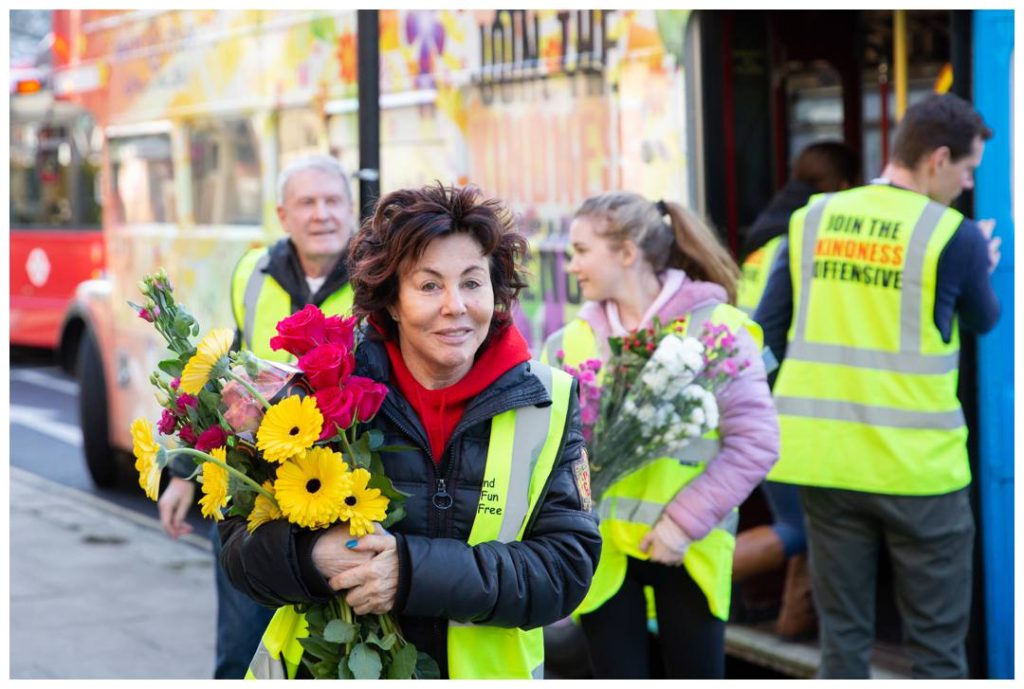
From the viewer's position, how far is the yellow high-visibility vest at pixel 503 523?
2594 mm

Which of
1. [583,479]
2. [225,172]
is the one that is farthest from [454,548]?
[225,172]

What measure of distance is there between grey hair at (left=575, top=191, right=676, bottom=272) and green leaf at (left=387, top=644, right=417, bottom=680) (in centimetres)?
172

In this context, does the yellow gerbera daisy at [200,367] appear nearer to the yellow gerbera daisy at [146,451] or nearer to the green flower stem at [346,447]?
the yellow gerbera daisy at [146,451]

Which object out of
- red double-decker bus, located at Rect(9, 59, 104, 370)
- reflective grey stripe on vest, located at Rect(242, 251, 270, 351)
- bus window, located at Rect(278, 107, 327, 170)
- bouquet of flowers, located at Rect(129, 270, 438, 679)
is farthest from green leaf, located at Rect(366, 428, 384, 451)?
red double-decker bus, located at Rect(9, 59, 104, 370)

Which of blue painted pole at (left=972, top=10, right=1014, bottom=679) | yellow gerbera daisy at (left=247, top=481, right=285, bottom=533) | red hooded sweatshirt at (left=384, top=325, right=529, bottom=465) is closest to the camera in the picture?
yellow gerbera daisy at (left=247, top=481, right=285, bottom=533)

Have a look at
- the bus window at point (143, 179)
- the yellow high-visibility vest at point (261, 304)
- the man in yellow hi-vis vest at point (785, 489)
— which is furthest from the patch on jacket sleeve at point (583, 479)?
the bus window at point (143, 179)

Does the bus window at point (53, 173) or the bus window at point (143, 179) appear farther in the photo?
the bus window at point (53, 173)

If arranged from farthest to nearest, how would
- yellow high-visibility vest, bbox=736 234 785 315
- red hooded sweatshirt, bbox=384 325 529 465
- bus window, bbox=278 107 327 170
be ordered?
1. bus window, bbox=278 107 327 170
2. yellow high-visibility vest, bbox=736 234 785 315
3. red hooded sweatshirt, bbox=384 325 529 465

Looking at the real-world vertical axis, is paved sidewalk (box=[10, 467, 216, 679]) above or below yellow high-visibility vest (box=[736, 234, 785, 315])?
below

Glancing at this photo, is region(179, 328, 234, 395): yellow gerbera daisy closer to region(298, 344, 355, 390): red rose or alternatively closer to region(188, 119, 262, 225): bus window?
region(298, 344, 355, 390): red rose

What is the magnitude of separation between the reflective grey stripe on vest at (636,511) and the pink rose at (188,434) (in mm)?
1588

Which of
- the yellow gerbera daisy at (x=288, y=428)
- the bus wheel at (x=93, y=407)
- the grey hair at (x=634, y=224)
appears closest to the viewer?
the yellow gerbera daisy at (x=288, y=428)

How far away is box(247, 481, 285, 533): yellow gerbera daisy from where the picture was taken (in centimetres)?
250
